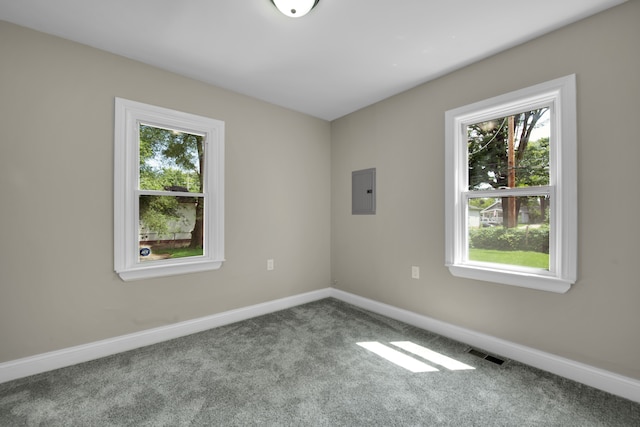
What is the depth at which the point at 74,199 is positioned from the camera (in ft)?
7.02

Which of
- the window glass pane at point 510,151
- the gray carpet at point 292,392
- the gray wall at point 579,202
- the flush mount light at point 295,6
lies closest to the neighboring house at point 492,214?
the window glass pane at point 510,151

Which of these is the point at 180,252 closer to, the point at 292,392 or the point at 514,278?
the point at 292,392

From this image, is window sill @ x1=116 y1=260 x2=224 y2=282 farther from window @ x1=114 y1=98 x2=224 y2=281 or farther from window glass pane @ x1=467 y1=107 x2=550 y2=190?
window glass pane @ x1=467 y1=107 x2=550 y2=190

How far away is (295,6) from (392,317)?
2914 millimetres

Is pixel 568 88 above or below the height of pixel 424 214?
above

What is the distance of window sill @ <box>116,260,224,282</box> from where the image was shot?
2350 mm

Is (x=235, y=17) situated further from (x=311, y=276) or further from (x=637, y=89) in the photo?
(x=311, y=276)

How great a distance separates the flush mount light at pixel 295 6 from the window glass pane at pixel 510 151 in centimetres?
175

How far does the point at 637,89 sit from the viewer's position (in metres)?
1.71

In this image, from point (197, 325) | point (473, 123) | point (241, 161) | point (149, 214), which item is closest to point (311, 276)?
point (197, 325)

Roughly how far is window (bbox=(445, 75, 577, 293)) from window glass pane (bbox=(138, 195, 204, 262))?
8.09 feet

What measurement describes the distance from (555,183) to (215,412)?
2759 mm

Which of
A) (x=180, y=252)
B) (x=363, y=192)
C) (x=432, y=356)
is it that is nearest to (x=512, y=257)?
(x=432, y=356)

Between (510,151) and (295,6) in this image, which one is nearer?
(295,6)
